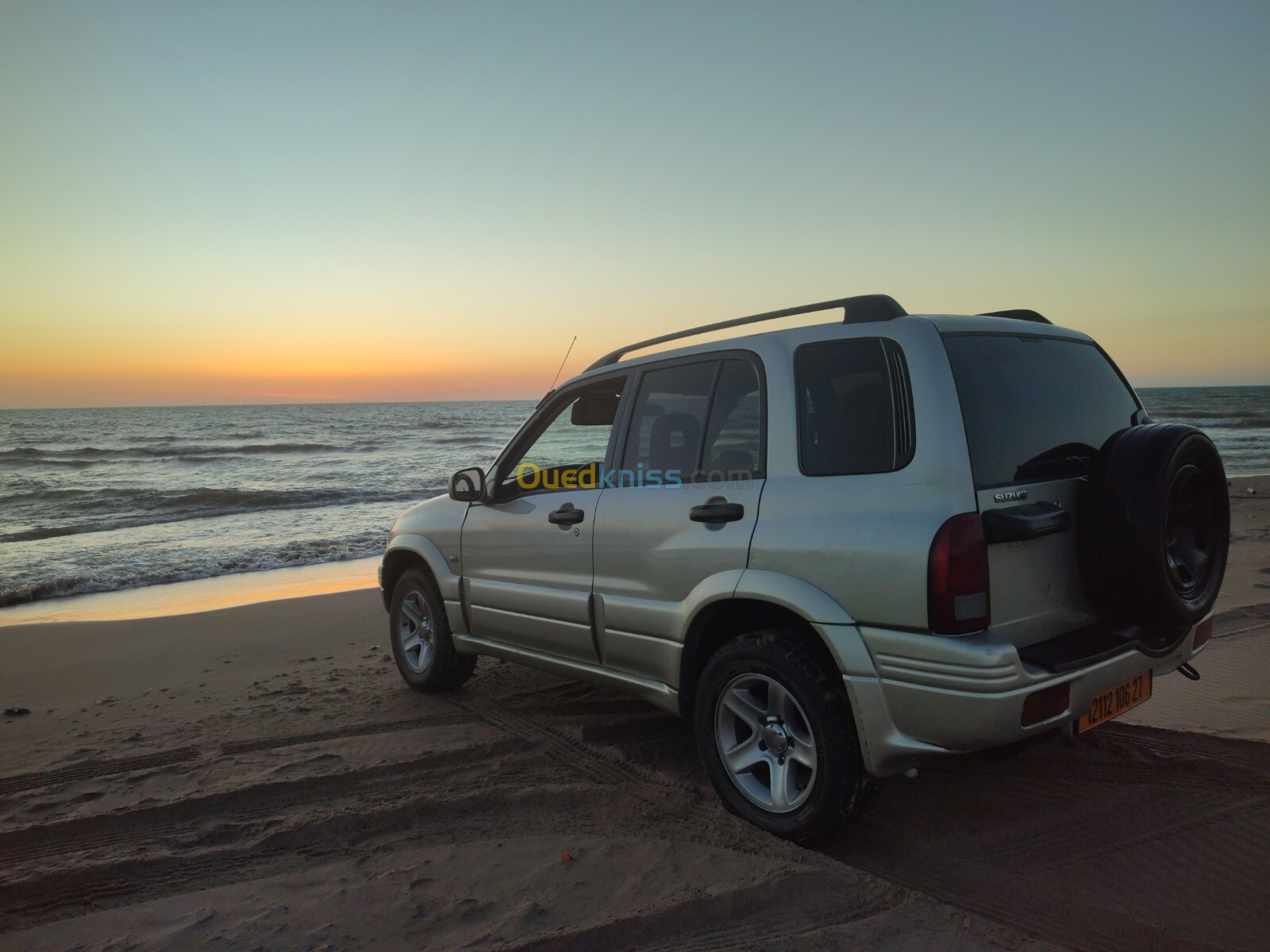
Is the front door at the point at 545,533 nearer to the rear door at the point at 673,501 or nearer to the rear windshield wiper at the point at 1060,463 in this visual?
the rear door at the point at 673,501

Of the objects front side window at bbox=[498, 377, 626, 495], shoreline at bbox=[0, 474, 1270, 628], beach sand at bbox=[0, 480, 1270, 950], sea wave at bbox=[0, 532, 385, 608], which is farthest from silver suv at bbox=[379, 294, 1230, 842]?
sea wave at bbox=[0, 532, 385, 608]

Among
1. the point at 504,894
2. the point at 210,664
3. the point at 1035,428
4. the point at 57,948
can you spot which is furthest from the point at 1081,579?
the point at 210,664

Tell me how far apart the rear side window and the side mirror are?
2057 mm

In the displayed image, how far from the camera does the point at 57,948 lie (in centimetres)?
253

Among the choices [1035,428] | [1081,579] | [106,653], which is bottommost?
[106,653]

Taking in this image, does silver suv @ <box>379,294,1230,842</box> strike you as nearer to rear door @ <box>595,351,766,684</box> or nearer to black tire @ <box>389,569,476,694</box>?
rear door @ <box>595,351,766,684</box>

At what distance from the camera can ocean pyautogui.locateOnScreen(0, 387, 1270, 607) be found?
1084 centimetres

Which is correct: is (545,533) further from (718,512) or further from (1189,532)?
(1189,532)

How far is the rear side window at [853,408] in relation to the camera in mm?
2715

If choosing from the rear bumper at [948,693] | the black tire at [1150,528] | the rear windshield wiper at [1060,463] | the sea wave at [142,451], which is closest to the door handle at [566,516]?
the rear bumper at [948,693]

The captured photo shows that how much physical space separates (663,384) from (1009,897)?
90.7 inches

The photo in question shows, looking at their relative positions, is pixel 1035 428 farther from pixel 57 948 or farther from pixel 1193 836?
pixel 57 948


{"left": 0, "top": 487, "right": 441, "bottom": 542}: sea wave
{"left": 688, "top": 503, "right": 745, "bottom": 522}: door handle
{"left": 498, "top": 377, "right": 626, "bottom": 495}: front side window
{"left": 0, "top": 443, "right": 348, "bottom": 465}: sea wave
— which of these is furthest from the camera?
{"left": 0, "top": 443, "right": 348, "bottom": 465}: sea wave

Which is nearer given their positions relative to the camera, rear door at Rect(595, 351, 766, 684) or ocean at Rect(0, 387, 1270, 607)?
rear door at Rect(595, 351, 766, 684)
